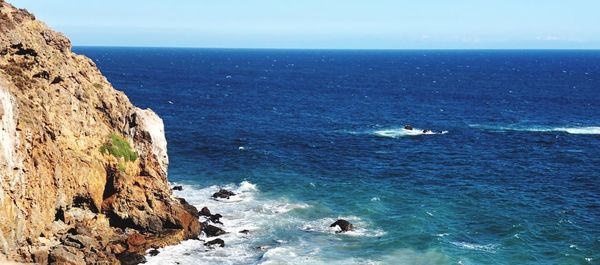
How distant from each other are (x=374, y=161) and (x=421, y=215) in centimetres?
2706

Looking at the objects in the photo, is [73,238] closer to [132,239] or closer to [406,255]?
[132,239]

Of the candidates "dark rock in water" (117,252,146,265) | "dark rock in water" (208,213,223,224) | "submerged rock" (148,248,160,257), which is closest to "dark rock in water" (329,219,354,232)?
"dark rock in water" (208,213,223,224)

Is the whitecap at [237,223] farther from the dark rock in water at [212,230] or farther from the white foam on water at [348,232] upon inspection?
the white foam on water at [348,232]

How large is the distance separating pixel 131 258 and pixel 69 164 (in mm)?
10329

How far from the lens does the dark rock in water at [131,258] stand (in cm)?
5375

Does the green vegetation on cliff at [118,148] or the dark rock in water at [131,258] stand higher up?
the green vegetation on cliff at [118,148]

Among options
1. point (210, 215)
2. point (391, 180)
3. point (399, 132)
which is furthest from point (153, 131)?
point (399, 132)

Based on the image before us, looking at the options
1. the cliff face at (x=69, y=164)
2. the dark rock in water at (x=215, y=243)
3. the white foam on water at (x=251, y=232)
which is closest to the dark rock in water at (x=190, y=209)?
the cliff face at (x=69, y=164)

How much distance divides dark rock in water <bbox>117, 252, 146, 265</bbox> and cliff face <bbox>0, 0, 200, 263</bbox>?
73 cm

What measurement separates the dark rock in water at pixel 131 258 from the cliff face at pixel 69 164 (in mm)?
731

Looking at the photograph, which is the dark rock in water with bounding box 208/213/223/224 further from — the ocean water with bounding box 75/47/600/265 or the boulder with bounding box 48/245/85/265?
the boulder with bounding box 48/245/85/265

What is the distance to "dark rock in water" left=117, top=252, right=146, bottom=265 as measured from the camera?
53.8 metres

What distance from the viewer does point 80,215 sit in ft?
184

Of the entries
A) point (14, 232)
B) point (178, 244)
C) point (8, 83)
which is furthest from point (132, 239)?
point (8, 83)
